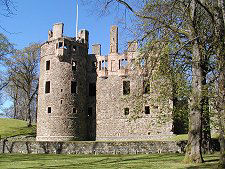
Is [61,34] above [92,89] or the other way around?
above

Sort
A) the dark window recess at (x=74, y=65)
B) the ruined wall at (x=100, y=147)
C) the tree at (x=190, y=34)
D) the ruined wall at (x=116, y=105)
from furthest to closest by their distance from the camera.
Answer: the dark window recess at (x=74, y=65), the ruined wall at (x=116, y=105), the ruined wall at (x=100, y=147), the tree at (x=190, y=34)

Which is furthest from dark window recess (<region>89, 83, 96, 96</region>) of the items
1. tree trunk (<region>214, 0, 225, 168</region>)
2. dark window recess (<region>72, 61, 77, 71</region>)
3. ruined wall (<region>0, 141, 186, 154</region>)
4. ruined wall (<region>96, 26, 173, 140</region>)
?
tree trunk (<region>214, 0, 225, 168</region>)

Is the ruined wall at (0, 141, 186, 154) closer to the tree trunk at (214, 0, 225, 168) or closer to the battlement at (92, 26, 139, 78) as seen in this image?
the tree trunk at (214, 0, 225, 168)

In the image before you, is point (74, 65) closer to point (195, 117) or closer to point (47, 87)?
point (47, 87)

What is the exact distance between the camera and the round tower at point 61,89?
30.8 metres

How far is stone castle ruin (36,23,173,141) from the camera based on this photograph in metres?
31.0

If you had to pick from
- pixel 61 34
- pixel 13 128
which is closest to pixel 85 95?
pixel 61 34

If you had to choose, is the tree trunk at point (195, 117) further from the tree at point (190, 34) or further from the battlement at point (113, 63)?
the battlement at point (113, 63)

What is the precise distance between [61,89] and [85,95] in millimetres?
3315

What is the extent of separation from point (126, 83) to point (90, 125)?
248 inches

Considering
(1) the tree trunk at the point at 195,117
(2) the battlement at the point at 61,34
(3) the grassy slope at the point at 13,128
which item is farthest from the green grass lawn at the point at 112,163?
(3) the grassy slope at the point at 13,128

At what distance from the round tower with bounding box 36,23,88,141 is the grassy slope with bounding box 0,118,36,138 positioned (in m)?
4.87

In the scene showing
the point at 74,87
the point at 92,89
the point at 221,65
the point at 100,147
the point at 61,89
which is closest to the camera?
the point at 221,65

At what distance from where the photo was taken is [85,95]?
111ft
